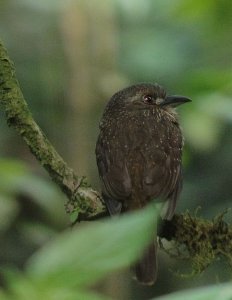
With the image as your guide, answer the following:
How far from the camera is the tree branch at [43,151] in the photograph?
9.70ft

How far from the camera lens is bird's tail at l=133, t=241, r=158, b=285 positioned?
3006 millimetres

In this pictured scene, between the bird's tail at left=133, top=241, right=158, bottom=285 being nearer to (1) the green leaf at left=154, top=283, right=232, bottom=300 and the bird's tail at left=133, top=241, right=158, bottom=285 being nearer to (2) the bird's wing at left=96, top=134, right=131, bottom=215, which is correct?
(2) the bird's wing at left=96, top=134, right=131, bottom=215

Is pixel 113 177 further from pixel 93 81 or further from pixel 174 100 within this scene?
pixel 93 81

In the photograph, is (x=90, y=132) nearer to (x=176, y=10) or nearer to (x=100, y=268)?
(x=176, y=10)

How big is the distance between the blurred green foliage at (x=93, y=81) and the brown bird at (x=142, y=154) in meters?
0.16

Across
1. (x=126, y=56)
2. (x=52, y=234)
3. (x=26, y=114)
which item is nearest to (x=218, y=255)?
(x=26, y=114)

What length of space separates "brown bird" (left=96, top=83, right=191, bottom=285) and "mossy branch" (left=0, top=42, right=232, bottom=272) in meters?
0.09

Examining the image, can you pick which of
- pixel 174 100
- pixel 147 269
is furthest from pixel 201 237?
pixel 174 100

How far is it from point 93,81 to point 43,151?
6.87 feet

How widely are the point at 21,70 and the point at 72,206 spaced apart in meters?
2.85

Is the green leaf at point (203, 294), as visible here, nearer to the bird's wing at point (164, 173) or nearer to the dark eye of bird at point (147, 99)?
the bird's wing at point (164, 173)

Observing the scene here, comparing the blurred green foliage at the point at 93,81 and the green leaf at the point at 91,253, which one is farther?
the blurred green foliage at the point at 93,81

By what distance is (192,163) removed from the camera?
4992 mm

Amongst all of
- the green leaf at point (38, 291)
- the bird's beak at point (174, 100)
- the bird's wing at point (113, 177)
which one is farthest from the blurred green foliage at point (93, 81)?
the green leaf at point (38, 291)
